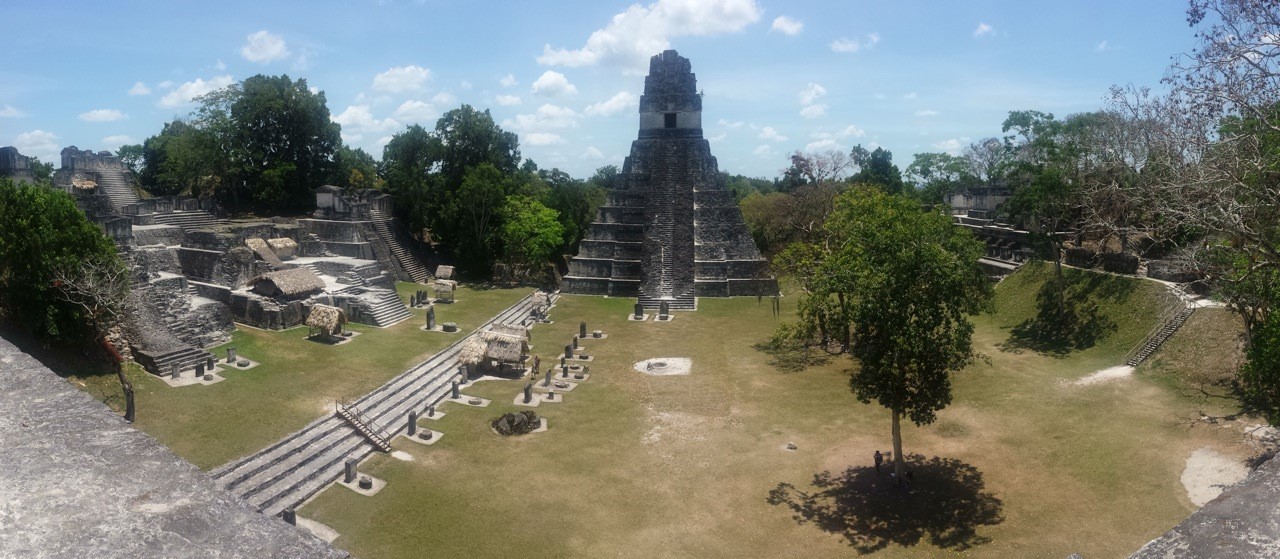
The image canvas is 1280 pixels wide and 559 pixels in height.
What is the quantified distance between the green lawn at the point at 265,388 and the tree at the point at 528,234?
46.1 ft

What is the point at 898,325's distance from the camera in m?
17.6

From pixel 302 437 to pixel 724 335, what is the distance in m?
19.5

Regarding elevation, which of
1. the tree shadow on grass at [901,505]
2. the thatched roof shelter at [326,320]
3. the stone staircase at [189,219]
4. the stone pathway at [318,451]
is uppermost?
the stone staircase at [189,219]

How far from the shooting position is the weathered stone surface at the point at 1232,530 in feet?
18.5

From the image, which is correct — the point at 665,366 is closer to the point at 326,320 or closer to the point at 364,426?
the point at 364,426

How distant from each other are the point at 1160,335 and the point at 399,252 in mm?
39581

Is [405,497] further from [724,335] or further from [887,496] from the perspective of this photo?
[724,335]

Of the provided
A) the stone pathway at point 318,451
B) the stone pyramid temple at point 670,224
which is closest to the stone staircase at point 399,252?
the stone pyramid temple at point 670,224

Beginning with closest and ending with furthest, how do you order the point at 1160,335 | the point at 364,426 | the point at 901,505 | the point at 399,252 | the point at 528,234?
the point at 901,505 < the point at 364,426 < the point at 1160,335 < the point at 528,234 < the point at 399,252

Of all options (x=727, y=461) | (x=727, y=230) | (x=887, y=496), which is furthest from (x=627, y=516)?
(x=727, y=230)

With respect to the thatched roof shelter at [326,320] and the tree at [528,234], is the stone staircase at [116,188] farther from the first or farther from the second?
the tree at [528,234]

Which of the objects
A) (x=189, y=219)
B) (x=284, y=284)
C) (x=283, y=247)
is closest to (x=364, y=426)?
(x=284, y=284)

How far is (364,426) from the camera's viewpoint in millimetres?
21984

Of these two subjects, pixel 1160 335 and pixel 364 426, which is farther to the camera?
pixel 1160 335
